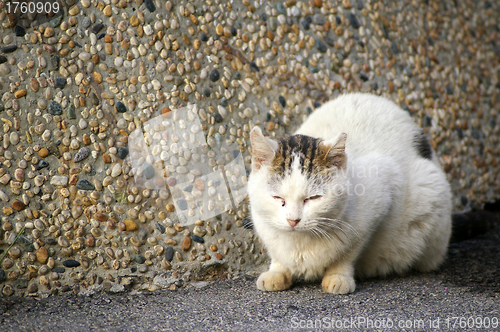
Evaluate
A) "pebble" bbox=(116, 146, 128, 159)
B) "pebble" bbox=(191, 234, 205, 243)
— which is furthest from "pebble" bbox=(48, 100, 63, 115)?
"pebble" bbox=(191, 234, 205, 243)

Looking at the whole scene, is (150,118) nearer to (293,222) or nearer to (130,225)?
(130,225)

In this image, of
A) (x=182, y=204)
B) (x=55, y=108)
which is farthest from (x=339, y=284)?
(x=55, y=108)

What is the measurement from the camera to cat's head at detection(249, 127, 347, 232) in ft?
7.76

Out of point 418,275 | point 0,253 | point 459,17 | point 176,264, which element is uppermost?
point 459,17

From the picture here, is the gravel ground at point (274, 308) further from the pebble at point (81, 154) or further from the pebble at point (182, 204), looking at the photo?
the pebble at point (81, 154)

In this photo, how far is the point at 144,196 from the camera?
297cm

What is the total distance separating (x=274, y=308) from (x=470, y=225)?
2187mm

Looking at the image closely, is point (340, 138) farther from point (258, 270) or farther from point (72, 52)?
point (72, 52)

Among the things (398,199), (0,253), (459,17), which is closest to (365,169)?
(398,199)

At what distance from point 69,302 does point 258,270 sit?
51.0 inches

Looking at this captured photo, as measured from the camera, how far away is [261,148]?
2500 mm

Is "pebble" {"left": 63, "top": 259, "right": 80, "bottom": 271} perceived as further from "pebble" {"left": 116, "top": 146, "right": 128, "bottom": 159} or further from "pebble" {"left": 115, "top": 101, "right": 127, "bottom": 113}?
"pebble" {"left": 115, "top": 101, "right": 127, "bottom": 113}

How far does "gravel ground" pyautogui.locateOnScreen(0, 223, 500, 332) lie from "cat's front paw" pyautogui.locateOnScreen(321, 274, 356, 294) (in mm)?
46

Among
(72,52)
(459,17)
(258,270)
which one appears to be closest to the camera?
(72,52)
